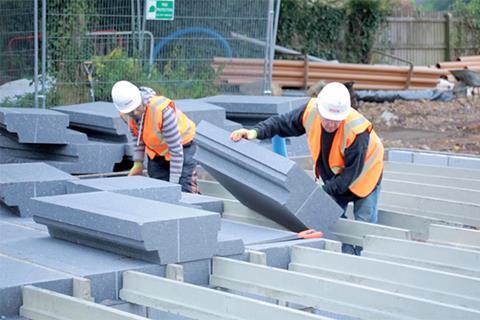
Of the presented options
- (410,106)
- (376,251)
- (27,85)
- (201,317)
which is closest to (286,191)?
(376,251)

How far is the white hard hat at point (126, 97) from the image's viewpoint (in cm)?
839

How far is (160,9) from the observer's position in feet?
48.8

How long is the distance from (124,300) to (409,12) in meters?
25.0

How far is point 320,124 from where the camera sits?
301 inches

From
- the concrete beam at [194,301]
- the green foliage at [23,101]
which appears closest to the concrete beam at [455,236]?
the concrete beam at [194,301]

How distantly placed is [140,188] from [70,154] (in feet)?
11.5

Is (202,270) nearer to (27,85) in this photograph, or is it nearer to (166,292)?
(166,292)

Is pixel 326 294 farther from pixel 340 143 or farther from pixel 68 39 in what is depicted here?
pixel 68 39

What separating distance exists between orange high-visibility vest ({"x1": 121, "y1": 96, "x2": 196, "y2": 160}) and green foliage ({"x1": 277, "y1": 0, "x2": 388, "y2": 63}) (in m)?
17.1

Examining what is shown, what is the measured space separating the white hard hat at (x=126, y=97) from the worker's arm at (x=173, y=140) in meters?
0.28

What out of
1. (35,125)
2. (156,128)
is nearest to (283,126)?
(156,128)

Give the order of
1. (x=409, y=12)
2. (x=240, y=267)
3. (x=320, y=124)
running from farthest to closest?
(x=409, y=12), (x=320, y=124), (x=240, y=267)

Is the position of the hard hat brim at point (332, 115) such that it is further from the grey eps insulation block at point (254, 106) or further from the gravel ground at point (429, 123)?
the gravel ground at point (429, 123)

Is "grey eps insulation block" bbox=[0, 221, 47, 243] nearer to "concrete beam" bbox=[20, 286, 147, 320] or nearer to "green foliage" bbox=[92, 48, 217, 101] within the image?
"concrete beam" bbox=[20, 286, 147, 320]
